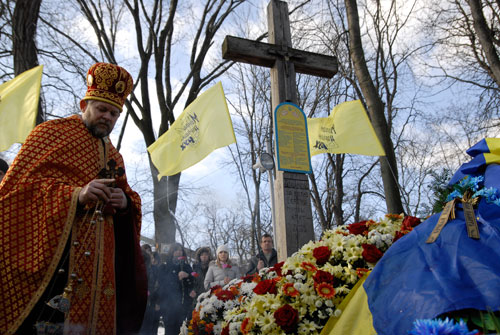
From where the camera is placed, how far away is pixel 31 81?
301 inches

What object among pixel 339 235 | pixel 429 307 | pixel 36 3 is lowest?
pixel 429 307

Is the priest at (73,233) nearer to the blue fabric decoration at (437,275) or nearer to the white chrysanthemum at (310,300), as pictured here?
the white chrysanthemum at (310,300)

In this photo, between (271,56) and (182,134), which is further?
(182,134)

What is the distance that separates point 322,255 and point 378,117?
753cm

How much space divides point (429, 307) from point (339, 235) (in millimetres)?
1334

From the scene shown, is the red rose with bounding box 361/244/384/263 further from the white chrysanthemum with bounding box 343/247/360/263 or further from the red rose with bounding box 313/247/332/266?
the red rose with bounding box 313/247/332/266

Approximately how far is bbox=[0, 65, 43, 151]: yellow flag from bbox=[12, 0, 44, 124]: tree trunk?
52 cm

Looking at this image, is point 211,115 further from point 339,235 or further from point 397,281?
point 397,281

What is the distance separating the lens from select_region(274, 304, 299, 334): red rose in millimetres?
2779

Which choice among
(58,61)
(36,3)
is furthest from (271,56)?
(58,61)

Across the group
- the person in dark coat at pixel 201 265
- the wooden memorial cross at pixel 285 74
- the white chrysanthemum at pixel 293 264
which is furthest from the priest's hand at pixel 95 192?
the person in dark coat at pixel 201 265

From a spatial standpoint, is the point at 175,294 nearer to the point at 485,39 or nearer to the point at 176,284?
the point at 176,284

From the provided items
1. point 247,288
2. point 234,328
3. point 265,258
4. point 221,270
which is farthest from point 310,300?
point 221,270

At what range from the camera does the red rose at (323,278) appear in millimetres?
2889
